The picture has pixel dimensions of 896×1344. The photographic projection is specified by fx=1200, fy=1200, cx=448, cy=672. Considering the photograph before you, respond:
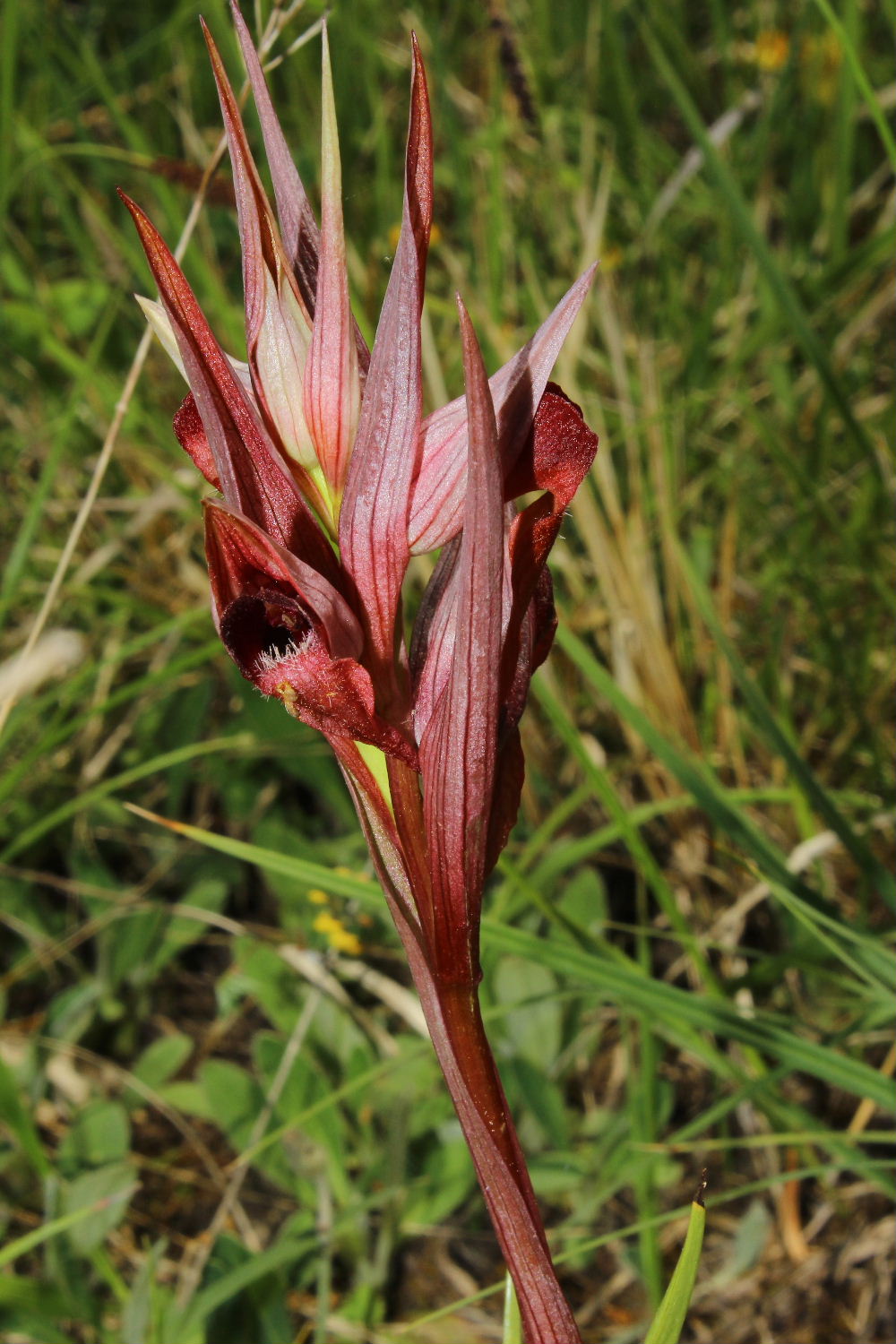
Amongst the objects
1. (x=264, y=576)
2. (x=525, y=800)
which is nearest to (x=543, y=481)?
(x=264, y=576)

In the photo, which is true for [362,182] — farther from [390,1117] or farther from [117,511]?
[390,1117]

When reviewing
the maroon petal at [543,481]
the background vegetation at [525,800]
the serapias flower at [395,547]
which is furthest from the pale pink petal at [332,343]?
the background vegetation at [525,800]

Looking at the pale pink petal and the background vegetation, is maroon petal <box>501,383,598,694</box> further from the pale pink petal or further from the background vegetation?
the background vegetation

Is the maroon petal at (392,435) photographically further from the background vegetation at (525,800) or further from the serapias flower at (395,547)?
the background vegetation at (525,800)

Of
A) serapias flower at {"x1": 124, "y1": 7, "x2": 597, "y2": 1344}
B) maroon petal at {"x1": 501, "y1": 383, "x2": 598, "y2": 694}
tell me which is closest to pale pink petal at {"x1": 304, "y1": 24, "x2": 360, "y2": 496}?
serapias flower at {"x1": 124, "y1": 7, "x2": 597, "y2": 1344}

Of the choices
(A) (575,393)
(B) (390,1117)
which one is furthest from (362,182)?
(B) (390,1117)

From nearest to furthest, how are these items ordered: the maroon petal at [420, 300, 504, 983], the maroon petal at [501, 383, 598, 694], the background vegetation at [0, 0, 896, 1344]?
1. the maroon petal at [420, 300, 504, 983]
2. the maroon petal at [501, 383, 598, 694]
3. the background vegetation at [0, 0, 896, 1344]

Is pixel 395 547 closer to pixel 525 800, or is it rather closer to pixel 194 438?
pixel 194 438
